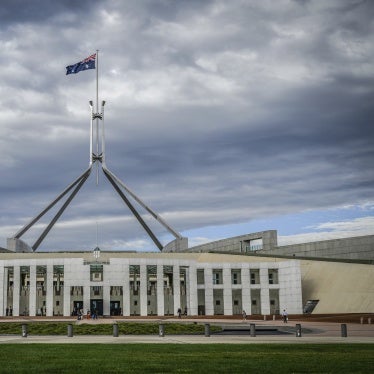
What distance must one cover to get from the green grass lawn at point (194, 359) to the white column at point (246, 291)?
4648cm

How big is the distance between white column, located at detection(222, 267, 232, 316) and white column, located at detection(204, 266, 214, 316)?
139 cm

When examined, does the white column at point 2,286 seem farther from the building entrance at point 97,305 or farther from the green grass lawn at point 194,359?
the green grass lawn at point 194,359

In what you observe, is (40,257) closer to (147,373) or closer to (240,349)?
(240,349)

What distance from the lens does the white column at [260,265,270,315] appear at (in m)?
68.2

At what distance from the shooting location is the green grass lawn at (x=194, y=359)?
1420 centimetres

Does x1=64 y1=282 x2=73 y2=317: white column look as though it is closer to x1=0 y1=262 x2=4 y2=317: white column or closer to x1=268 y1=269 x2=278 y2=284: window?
x1=0 y1=262 x2=4 y2=317: white column

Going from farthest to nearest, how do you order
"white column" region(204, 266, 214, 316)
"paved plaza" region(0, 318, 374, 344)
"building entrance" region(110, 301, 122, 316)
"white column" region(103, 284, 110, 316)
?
"white column" region(204, 266, 214, 316) < "building entrance" region(110, 301, 122, 316) < "white column" region(103, 284, 110, 316) < "paved plaza" region(0, 318, 374, 344)

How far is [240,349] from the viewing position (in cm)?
2052

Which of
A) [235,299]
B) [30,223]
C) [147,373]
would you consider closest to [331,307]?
[235,299]

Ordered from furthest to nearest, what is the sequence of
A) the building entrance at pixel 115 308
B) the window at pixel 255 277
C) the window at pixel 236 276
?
1. the window at pixel 255 277
2. the window at pixel 236 276
3. the building entrance at pixel 115 308

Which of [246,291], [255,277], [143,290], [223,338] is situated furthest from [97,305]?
[223,338]

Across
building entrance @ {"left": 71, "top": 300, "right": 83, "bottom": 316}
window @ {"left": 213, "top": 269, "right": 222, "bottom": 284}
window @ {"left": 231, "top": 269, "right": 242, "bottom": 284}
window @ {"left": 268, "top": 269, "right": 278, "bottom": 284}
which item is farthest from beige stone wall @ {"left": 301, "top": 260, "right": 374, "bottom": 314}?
building entrance @ {"left": 71, "top": 300, "right": 83, "bottom": 316}

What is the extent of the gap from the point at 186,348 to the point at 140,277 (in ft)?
147

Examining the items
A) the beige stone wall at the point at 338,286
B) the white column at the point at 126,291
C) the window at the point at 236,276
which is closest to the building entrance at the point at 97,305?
the white column at the point at 126,291
